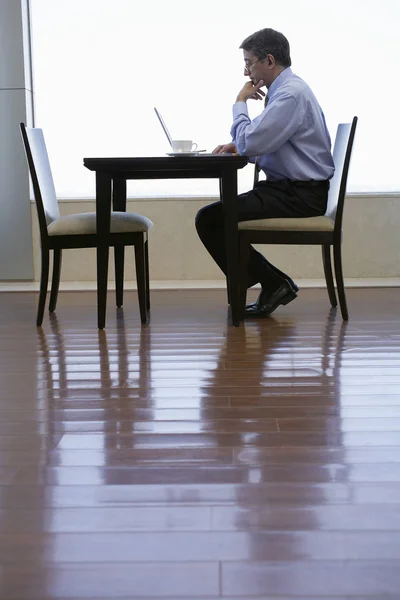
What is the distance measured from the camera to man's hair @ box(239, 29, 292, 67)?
3506 millimetres

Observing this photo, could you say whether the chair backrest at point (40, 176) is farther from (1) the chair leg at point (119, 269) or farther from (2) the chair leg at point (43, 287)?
(1) the chair leg at point (119, 269)

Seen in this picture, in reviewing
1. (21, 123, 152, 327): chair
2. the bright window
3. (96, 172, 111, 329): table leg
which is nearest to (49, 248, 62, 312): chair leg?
(21, 123, 152, 327): chair

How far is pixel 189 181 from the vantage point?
515 centimetres

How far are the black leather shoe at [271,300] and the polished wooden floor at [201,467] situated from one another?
0.55 metres

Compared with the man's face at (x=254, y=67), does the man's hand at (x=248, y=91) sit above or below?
below

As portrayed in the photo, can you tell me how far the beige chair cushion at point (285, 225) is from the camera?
3400mm

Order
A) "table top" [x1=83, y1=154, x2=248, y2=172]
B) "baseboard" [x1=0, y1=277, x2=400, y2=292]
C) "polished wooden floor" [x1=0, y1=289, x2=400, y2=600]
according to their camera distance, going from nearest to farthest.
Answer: "polished wooden floor" [x1=0, y1=289, x2=400, y2=600], "table top" [x1=83, y1=154, x2=248, y2=172], "baseboard" [x1=0, y1=277, x2=400, y2=292]

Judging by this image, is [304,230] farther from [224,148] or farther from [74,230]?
[74,230]

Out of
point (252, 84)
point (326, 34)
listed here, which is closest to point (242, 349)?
point (252, 84)

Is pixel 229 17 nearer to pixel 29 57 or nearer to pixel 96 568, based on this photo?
pixel 29 57

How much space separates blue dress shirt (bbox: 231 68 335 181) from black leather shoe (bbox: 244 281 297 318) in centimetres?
51

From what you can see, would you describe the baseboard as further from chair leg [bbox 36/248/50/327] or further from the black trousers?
chair leg [bbox 36/248/50/327]

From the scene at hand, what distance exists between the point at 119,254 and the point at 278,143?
3.26 feet

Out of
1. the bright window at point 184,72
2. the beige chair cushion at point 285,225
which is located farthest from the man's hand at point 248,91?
the bright window at point 184,72
